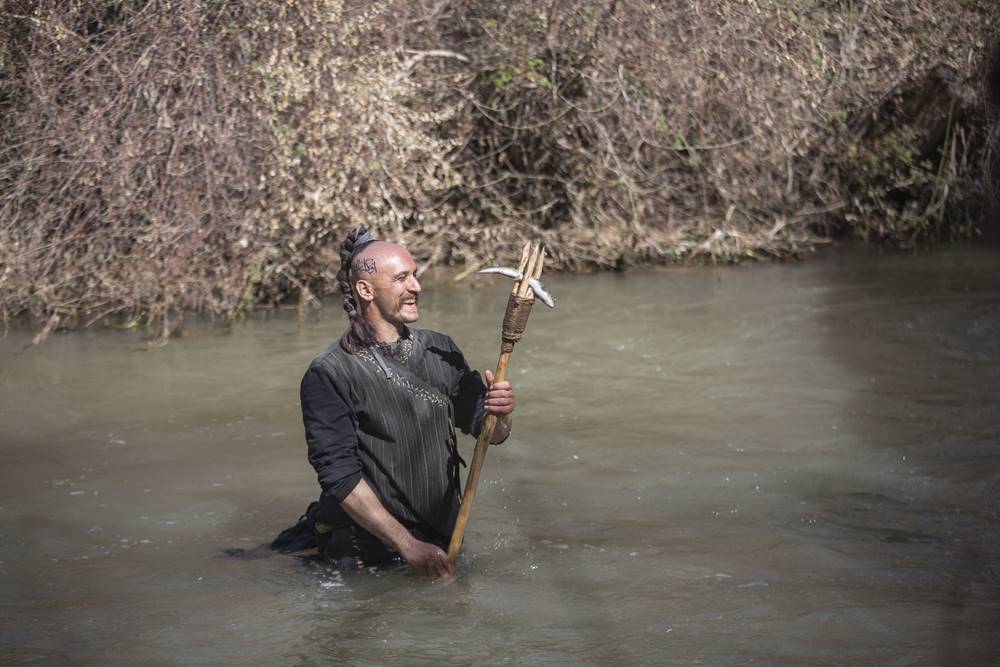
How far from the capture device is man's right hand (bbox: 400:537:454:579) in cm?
465

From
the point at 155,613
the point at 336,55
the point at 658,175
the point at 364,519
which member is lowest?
the point at 155,613

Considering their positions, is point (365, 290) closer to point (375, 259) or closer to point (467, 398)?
point (375, 259)

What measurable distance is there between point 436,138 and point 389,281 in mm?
7631

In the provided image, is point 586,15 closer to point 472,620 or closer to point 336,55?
point 336,55

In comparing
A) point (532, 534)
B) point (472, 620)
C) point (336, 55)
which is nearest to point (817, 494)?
point (532, 534)

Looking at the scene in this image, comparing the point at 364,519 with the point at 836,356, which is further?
the point at 836,356

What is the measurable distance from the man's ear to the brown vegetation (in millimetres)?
5030

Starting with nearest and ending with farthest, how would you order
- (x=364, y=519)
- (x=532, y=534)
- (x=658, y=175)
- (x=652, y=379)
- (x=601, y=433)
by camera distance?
(x=364, y=519)
(x=532, y=534)
(x=601, y=433)
(x=652, y=379)
(x=658, y=175)

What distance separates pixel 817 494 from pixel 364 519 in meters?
2.45

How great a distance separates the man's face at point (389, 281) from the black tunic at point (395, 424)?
158mm

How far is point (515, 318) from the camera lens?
454cm

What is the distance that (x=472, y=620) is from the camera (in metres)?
4.69

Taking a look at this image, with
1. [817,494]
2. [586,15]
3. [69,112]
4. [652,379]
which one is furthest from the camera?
[586,15]

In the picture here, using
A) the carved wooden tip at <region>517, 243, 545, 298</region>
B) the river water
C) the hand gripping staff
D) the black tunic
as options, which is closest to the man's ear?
the black tunic
